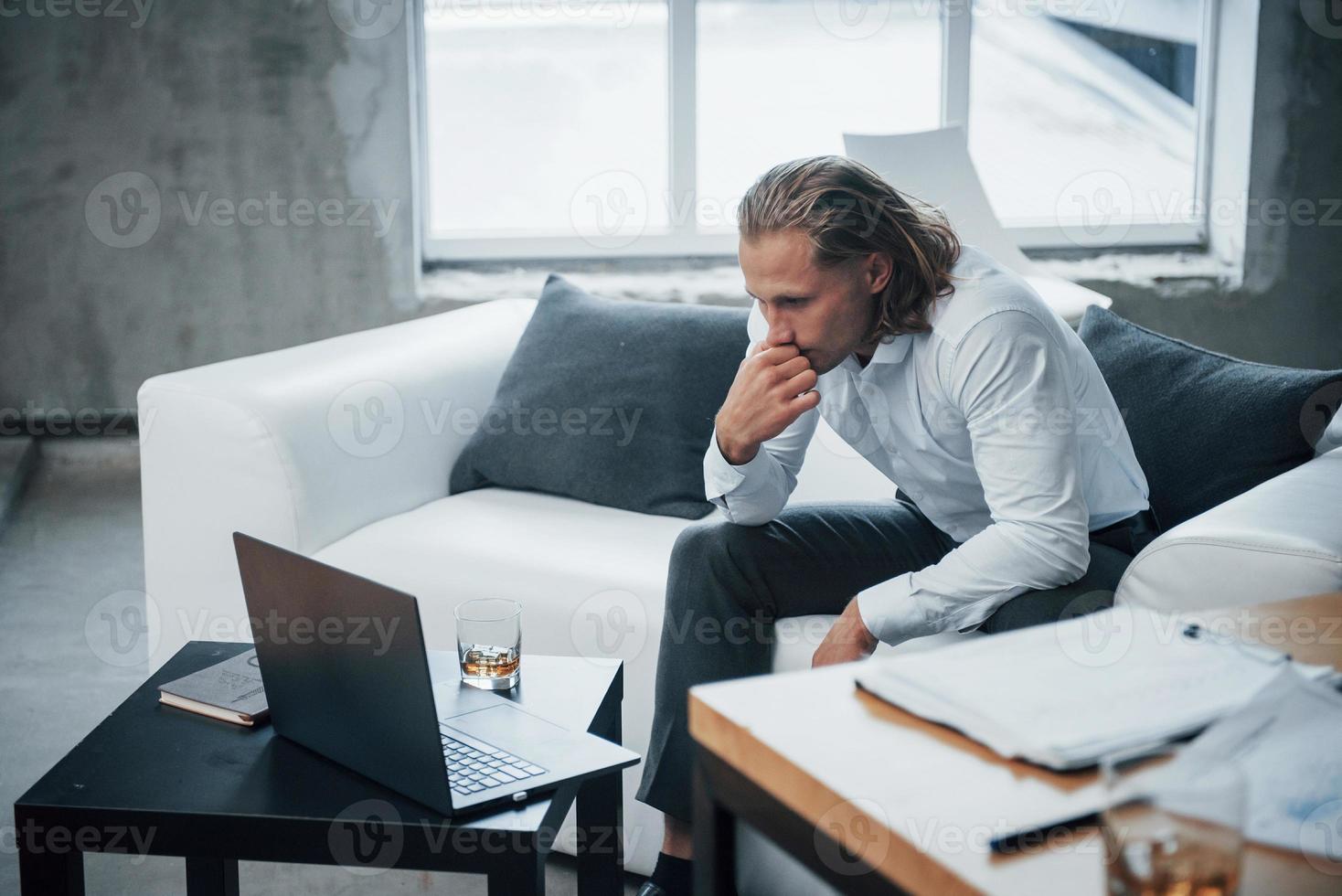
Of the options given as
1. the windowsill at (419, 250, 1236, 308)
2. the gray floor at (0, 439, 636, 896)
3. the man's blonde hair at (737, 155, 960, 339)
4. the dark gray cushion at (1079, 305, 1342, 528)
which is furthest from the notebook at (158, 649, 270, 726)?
the windowsill at (419, 250, 1236, 308)

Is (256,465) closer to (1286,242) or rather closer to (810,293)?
(810,293)

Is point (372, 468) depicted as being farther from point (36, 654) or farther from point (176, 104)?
point (176, 104)

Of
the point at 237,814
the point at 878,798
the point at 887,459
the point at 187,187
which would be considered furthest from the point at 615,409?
the point at 187,187

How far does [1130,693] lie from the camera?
0.82 meters

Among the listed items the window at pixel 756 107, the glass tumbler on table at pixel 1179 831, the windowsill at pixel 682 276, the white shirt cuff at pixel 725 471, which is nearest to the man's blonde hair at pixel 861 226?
the white shirt cuff at pixel 725 471

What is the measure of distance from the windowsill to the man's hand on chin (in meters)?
2.52

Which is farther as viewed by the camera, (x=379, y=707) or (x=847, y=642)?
(x=847, y=642)

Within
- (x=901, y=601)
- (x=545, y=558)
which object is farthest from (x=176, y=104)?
(x=901, y=601)

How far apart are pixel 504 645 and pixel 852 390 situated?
649 millimetres

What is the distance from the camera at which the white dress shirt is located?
1466 millimetres

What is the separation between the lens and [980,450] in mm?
1513

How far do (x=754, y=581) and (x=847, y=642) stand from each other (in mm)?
181

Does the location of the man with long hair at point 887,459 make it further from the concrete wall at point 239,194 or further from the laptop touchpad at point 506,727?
the concrete wall at point 239,194

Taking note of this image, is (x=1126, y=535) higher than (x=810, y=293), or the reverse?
(x=810, y=293)
